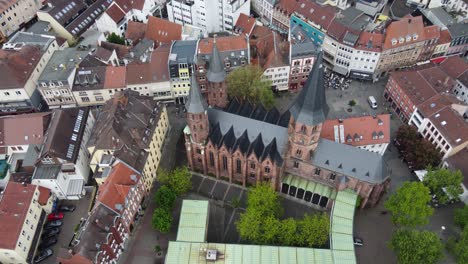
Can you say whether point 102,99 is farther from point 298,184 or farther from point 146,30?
point 298,184

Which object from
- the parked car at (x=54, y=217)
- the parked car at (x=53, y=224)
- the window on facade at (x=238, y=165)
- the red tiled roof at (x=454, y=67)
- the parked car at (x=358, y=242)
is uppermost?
the red tiled roof at (x=454, y=67)

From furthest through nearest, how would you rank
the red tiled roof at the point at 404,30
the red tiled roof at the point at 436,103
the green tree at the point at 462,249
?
1. the red tiled roof at the point at 404,30
2. the red tiled roof at the point at 436,103
3. the green tree at the point at 462,249

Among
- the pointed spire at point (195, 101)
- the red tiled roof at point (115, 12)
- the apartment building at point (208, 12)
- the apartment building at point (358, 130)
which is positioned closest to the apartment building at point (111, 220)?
the pointed spire at point (195, 101)

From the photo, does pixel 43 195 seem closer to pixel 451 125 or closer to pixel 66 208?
pixel 66 208

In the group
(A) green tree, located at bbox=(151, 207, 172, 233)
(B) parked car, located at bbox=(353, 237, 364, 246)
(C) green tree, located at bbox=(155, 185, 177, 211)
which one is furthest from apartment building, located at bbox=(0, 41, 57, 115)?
(B) parked car, located at bbox=(353, 237, 364, 246)

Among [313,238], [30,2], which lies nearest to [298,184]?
[313,238]

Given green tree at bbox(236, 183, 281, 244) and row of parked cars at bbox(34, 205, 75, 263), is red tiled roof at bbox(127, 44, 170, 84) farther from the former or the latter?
green tree at bbox(236, 183, 281, 244)

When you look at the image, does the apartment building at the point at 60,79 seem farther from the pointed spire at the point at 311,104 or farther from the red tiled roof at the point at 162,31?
the pointed spire at the point at 311,104
